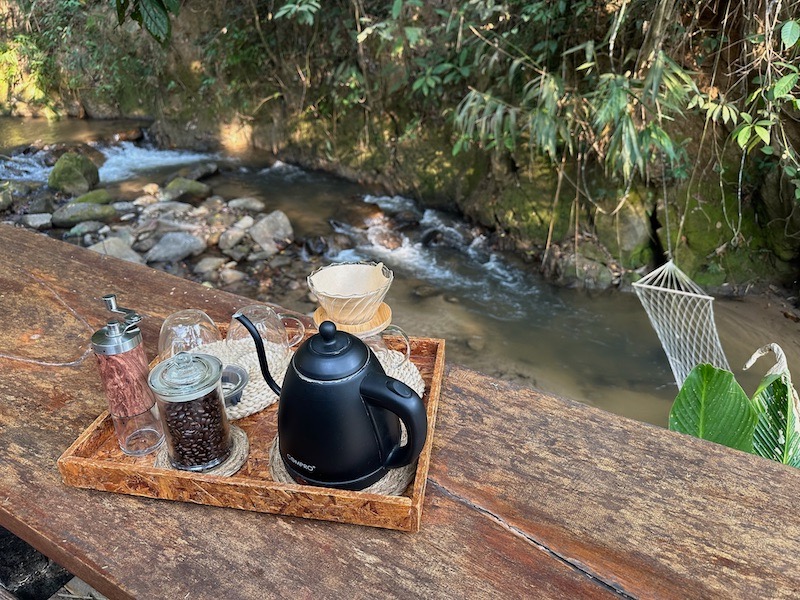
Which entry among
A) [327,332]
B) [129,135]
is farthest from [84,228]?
[327,332]

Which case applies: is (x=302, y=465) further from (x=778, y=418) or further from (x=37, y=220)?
(x=37, y=220)

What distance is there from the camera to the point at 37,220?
4.47 metres

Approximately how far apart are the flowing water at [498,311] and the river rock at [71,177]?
0.74ft

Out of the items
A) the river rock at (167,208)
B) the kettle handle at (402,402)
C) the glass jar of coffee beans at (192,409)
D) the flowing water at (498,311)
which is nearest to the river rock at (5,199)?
the flowing water at (498,311)

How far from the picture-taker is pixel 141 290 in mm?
1383

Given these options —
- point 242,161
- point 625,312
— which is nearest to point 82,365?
point 625,312

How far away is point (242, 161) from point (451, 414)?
5391 millimetres

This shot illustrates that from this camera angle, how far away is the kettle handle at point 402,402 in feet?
2.27

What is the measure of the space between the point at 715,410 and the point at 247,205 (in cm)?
428

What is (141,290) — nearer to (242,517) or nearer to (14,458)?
(14,458)

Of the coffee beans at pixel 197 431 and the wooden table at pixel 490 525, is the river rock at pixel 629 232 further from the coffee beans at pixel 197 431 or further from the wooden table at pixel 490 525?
the coffee beans at pixel 197 431

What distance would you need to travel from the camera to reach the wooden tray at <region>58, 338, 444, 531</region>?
75 centimetres

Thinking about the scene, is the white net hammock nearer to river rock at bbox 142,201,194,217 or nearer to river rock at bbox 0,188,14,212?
river rock at bbox 142,201,194,217

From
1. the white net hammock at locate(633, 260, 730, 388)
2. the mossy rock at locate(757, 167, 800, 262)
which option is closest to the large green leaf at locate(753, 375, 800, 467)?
the white net hammock at locate(633, 260, 730, 388)
